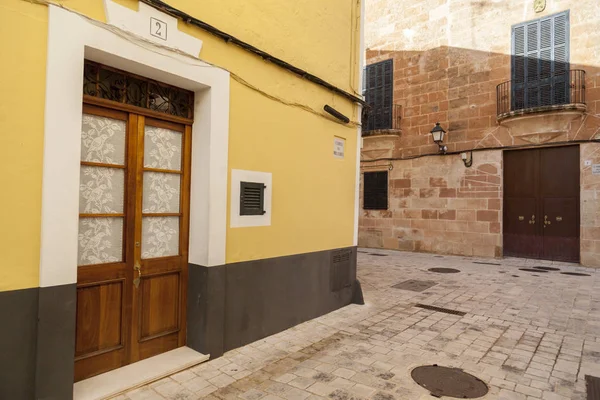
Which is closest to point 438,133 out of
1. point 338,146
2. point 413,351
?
point 338,146

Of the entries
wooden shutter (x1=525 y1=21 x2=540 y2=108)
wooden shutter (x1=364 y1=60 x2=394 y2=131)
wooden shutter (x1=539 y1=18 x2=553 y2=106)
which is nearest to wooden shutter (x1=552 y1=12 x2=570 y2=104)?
wooden shutter (x1=539 y1=18 x2=553 y2=106)

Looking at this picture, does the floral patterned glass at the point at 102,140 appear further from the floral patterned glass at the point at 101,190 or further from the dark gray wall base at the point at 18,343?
the dark gray wall base at the point at 18,343

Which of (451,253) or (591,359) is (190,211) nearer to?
(591,359)

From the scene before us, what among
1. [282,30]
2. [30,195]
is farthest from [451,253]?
[30,195]

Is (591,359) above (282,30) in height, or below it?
below

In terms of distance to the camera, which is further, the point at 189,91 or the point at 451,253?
the point at 451,253

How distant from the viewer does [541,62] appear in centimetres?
995

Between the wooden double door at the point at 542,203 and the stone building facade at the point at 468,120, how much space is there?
106mm

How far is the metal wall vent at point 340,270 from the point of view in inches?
210

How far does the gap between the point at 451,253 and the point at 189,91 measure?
10.3m

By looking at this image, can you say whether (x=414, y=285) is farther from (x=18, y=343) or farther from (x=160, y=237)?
(x=18, y=343)

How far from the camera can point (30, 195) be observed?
249 cm

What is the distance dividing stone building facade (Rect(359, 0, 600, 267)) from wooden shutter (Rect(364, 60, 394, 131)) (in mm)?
197

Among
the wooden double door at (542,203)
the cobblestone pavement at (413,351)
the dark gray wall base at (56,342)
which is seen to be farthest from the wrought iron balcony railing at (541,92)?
the dark gray wall base at (56,342)
